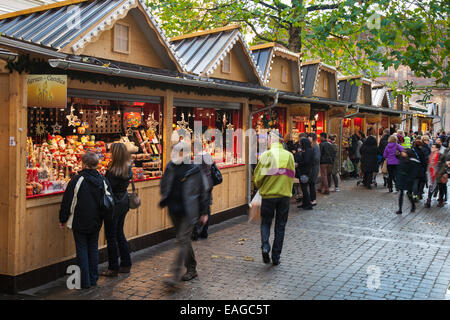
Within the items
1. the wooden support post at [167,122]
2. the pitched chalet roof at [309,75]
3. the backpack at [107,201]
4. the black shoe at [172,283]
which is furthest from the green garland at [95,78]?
the pitched chalet roof at [309,75]

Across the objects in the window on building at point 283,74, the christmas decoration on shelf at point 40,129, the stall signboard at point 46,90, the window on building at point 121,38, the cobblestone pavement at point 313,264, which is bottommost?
the cobblestone pavement at point 313,264

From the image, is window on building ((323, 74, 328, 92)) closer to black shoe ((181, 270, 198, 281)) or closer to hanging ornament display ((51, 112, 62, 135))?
hanging ornament display ((51, 112, 62, 135))

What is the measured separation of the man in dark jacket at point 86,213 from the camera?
6.01 metres

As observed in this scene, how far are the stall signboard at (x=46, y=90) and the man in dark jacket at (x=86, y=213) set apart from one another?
0.88m

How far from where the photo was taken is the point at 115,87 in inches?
304

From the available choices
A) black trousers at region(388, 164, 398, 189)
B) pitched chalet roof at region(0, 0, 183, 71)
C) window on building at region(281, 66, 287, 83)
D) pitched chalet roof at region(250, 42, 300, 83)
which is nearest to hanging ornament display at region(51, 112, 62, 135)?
pitched chalet roof at region(0, 0, 183, 71)

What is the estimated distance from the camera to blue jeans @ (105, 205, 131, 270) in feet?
21.9

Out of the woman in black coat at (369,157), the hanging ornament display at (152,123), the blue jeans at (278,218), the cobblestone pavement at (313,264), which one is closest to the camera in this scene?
the cobblestone pavement at (313,264)

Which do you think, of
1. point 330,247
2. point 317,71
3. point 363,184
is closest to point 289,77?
point 317,71

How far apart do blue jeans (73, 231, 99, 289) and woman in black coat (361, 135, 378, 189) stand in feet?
39.5

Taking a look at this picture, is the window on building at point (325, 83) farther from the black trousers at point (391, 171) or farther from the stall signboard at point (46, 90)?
the stall signboard at point (46, 90)

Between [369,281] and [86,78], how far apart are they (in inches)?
205
